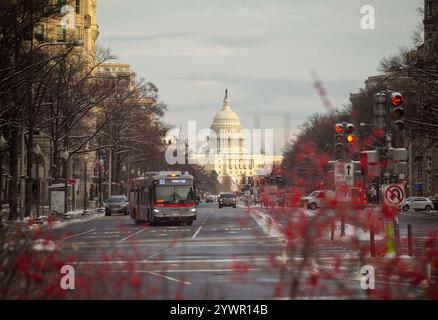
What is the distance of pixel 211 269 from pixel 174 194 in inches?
1161

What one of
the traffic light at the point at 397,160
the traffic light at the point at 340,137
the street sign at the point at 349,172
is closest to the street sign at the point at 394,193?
the traffic light at the point at 397,160

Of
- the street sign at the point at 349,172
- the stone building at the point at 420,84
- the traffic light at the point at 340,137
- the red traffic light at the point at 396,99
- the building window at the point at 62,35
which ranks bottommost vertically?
the street sign at the point at 349,172

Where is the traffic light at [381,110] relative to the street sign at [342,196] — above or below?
above

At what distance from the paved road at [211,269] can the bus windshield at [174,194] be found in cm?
586

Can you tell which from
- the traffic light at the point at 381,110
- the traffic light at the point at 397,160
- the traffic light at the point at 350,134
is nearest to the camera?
the traffic light at the point at 381,110

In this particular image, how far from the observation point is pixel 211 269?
22438 mm

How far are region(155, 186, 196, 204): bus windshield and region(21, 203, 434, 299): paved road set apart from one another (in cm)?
586

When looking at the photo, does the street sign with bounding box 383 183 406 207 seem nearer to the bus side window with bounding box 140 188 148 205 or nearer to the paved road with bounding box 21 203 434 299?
the paved road with bounding box 21 203 434 299

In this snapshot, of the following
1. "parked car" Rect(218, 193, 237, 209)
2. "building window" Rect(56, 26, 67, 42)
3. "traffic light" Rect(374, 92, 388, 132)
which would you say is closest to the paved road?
"traffic light" Rect(374, 92, 388, 132)

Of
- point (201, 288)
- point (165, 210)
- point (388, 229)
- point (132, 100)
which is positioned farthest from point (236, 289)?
point (132, 100)

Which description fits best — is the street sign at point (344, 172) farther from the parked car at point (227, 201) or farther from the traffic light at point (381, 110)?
the parked car at point (227, 201)

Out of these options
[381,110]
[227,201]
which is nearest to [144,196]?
[381,110]

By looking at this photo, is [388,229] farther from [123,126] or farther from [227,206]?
[227,206]

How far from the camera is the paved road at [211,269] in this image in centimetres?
858
